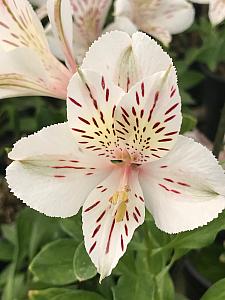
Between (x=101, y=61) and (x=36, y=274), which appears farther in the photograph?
(x=36, y=274)

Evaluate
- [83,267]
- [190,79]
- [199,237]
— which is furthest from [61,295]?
[190,79]

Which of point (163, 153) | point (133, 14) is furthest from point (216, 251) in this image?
point (163, 153)

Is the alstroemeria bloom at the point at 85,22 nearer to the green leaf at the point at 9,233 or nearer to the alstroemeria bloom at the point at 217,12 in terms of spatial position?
the alstroemeria bloom at the point at 217,12

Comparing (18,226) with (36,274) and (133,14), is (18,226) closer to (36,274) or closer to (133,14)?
(36,274)

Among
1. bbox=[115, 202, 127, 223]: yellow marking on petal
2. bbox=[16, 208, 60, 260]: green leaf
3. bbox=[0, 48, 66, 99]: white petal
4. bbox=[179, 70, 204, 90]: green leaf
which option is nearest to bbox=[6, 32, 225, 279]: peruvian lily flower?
bbox=[115, 202, 127, 223]: yellow marking on petal

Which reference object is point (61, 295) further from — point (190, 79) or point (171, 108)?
point (190, 79)

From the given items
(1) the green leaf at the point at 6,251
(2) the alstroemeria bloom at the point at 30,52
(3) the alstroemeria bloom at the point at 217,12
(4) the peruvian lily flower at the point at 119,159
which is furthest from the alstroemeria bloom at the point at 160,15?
(1) the green leaf at the point at 6,251
